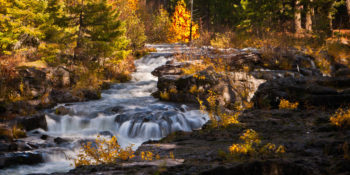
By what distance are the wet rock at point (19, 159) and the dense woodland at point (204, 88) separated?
48 millimetres

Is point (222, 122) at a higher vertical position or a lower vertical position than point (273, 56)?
lower

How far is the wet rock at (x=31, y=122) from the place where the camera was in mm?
9141

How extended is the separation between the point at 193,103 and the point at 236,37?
527 inches

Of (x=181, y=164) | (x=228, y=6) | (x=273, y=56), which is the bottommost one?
(x=181, y=164)

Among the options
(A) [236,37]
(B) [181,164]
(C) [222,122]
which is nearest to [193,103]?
(C) [222,122]

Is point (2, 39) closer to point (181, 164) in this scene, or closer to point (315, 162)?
point (181, 164)

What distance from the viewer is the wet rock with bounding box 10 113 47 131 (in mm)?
9141

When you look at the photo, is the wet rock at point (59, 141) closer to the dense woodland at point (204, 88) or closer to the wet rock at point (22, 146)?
the dense woodland at point (204, 88)

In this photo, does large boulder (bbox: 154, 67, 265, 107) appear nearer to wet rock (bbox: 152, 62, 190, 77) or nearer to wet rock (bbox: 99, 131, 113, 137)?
wet rock (bbox: 152, 62, 190, 77)

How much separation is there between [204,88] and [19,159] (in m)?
7.87

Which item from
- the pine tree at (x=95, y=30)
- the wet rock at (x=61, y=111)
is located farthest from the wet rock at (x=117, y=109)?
the pine tree at (x=95, y=30)

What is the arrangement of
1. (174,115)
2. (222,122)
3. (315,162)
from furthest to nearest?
1. (174,115)
2. (222,122)
3. (315,162)

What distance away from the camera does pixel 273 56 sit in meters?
15.9

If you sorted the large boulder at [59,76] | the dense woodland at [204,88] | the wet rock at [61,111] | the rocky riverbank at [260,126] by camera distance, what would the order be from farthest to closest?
1. the large boulder at [59,76]
2. the wet rock at [61,111]
3. the dense woodland at [204,88]
4. the rocky riverbank at [260,126]
